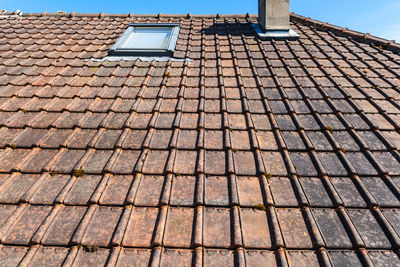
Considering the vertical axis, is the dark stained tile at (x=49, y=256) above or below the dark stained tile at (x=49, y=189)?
below

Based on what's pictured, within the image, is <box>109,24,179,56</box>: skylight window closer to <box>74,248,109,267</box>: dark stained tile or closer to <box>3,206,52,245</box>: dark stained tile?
<box>3,206,52,245</box>: dark stained tile

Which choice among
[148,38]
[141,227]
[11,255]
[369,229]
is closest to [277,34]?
[148,38]

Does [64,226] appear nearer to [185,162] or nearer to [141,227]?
[141,227]

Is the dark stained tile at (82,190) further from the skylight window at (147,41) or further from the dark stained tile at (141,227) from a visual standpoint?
the skylight window at (147,41)

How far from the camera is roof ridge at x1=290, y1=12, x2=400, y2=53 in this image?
527 cm

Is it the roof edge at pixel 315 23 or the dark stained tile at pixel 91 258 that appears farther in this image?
the roof edge at pixel 315 23

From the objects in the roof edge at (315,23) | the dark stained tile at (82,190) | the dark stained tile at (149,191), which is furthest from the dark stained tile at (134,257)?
the roof edge at (315,23)

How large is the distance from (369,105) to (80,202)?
13.7ft

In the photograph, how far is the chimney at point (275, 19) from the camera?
573 centimetres

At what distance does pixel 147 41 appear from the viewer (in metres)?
5.45

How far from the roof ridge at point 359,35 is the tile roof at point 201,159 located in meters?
0.61

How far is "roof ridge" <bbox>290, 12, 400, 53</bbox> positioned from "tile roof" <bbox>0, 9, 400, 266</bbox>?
61 cm

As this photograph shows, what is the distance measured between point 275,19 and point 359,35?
7.05 ft

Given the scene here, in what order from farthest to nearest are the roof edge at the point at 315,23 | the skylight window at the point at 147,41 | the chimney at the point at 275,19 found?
the chimney at the point at 275,19
the roof edge at the point at 315,23
the skylight window at the point at 147,41
